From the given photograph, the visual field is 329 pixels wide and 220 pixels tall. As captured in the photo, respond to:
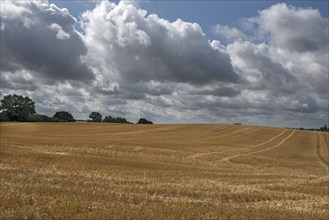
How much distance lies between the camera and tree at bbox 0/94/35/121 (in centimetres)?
16512

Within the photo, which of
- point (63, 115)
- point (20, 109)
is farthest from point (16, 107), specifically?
point (63, 115)

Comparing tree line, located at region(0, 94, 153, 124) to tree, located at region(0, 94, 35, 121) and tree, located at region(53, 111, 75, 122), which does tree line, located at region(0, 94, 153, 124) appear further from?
tree, located at region(53, 111, 75, 122)

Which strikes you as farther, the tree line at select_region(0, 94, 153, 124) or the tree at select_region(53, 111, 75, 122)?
the tree at select_region(53, 111, 75, 122)

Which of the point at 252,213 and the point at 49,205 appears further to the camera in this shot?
the point at 252,213

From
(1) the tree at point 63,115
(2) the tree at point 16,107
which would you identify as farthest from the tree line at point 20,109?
(1) the tree at point 63,115

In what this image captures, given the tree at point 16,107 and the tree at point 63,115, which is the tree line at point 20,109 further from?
the tree at point 63,115

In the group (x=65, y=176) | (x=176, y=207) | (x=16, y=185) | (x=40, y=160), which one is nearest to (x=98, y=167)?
→ (x=40, y=160)

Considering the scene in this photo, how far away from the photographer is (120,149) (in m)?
60.2

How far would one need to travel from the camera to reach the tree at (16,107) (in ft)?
542

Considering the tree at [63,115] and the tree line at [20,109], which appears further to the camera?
the tree at [63,115]

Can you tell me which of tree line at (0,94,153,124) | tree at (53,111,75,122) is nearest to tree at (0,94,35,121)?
tree line at (0,94,153,124)

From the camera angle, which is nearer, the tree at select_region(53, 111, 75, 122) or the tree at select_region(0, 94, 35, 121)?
the tree at select_region(0, 94, 35, 121)

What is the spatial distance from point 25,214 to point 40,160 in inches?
959

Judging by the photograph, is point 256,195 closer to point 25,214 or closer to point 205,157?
point 25,214
